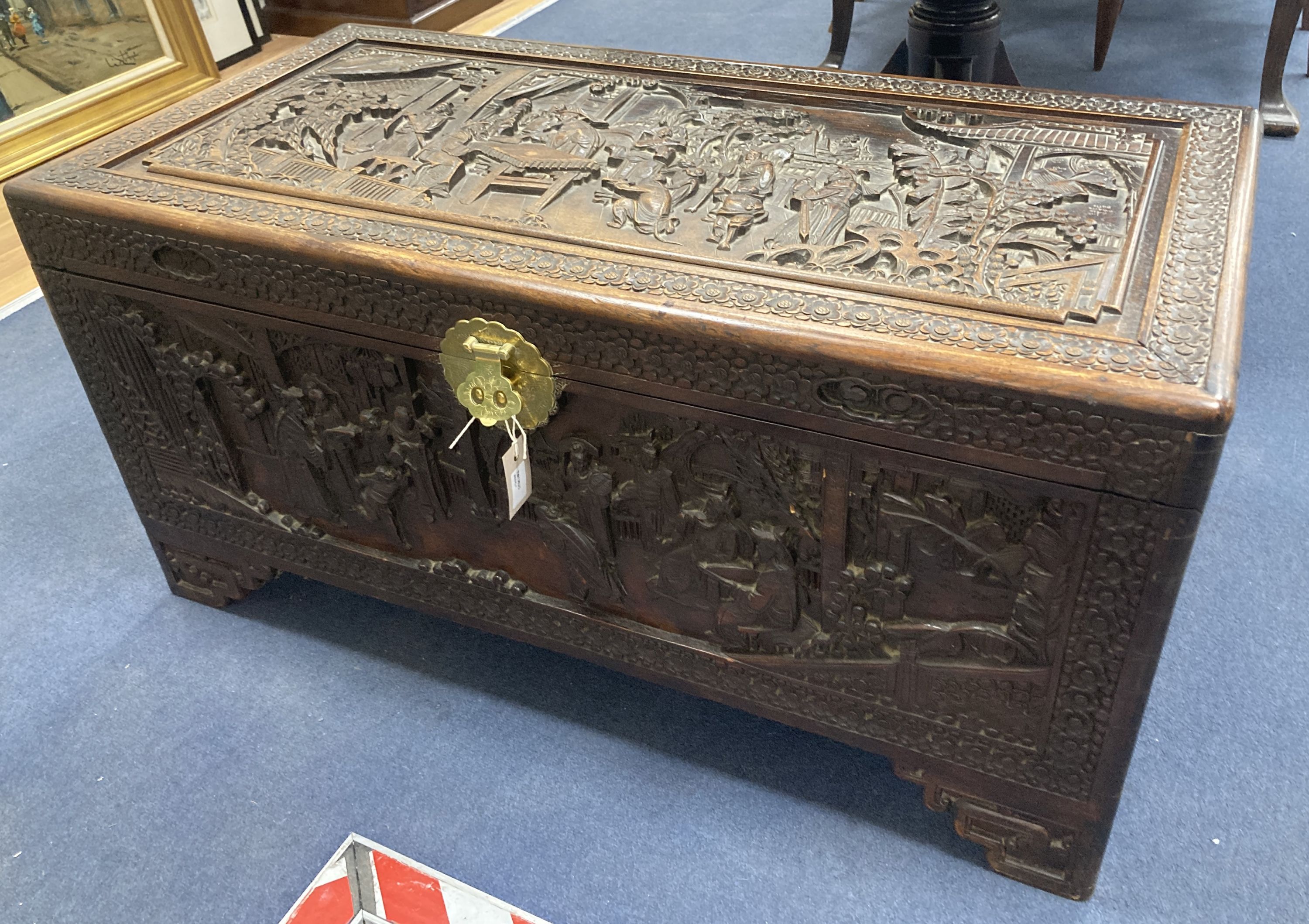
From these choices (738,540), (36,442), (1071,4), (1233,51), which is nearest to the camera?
(738,540)

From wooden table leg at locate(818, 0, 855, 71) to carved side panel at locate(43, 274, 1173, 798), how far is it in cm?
207

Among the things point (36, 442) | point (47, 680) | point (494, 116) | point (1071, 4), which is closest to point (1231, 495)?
point (494, 116)

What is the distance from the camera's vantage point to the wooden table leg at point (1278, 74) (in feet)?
7.76

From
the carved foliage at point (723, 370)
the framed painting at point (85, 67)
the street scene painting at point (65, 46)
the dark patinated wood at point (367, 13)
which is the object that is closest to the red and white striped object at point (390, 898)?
the carved foliage at point (723, 370)

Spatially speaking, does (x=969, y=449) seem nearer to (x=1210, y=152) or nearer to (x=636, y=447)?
(x=636, y=447)

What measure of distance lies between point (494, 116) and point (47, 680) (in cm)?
98

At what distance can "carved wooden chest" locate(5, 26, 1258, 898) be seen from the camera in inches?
35.0

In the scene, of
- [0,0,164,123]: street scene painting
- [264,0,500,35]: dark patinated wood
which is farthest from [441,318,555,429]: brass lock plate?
[264,0,500,35]: dark patinated wood

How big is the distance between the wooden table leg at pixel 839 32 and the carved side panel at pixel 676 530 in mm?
2073

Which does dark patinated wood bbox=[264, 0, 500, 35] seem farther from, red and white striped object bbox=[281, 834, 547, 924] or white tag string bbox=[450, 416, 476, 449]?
red and white striped object bbox=[281, 834, 547, 924]

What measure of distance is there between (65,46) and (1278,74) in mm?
3164

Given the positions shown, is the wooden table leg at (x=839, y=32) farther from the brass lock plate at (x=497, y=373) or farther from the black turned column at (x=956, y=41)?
the brass lock plate at (x=497, y=373)

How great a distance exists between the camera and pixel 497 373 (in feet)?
3.41

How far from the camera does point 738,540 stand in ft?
3.52
